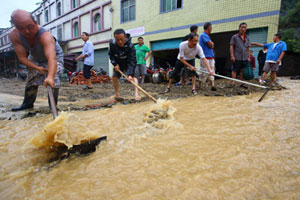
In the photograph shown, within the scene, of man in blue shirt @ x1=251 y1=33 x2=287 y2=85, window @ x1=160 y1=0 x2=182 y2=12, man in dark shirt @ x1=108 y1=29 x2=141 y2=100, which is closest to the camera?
man in dark shirt @ x1=108 y1=29 x2=141 y2=100

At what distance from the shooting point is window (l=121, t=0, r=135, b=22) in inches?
534

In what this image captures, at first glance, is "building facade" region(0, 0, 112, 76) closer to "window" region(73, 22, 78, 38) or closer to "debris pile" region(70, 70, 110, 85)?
"window" region(73, 22, 78, 38)

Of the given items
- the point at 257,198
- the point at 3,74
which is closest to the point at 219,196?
the point at 257,198

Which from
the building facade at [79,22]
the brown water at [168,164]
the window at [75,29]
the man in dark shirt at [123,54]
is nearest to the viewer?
the brown water at [168,164]

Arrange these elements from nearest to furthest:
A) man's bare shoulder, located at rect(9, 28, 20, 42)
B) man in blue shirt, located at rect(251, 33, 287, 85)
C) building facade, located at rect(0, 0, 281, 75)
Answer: man's bare shoulder, located at rect(9, 28, 20, 42) → man in blue shirt, located at rect(251, 33, 287, 85) → building facade, located at rect(0, 0, 281, 75)

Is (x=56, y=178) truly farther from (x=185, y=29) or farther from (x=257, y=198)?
(x=185, y=29)

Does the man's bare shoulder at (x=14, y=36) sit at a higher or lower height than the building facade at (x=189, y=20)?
lower

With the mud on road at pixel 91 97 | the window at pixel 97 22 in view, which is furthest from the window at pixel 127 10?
the mud on road at pixel 91 97

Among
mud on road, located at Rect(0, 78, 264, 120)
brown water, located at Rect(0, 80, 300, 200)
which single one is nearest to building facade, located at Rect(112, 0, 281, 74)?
mud on road, located at Rect(0, 78, 264, 120)

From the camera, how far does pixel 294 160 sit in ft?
4.62

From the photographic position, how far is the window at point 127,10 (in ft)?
44.5

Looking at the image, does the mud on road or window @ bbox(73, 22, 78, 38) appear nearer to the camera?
the mud on road

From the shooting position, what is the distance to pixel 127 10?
13906 mm

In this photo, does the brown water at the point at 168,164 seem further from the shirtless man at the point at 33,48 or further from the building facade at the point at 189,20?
the building facade at the point at 189,20
